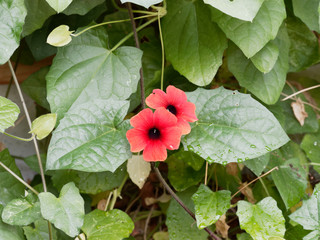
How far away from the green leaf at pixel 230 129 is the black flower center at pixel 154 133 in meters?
0.08

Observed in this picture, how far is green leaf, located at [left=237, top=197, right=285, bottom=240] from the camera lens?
868 millimetres

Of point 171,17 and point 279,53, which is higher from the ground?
point 171,17

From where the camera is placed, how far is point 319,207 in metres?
0.91

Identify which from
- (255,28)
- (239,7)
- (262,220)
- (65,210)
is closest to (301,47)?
(255,28)

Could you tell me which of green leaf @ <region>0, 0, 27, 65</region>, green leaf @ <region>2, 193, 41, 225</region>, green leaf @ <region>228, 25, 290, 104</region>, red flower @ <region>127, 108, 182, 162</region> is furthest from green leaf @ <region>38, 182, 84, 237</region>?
green leaf @ <region>228, 25, 290, 104</region>

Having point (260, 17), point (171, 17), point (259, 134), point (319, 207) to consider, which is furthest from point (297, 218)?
point (171, 17)

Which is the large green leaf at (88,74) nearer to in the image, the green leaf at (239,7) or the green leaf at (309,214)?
the green leaf at (239,7)

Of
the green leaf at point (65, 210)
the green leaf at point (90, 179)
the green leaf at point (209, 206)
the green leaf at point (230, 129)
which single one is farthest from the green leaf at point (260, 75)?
the green leaf at point (65, 210)

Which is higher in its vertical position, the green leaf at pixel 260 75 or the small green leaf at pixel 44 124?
the small green leaf at pixel 44 124

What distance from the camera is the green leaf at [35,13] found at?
3.08 ft

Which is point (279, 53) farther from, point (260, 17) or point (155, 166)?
point (155, 166)

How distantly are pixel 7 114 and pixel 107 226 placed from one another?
0.36 meters

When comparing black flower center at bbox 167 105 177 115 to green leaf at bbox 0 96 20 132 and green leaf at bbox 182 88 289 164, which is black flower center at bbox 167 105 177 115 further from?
green leaf at bbox 0 96 20 132

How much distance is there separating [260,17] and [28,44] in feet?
2.16
